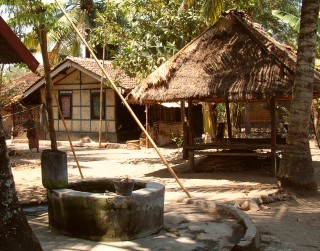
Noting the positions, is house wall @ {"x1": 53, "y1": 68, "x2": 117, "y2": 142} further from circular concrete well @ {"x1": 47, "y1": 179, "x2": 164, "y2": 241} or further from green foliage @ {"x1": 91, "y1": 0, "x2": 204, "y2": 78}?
circular concrete well @ {"x1": 47, "y1": 179, "x2": 164, "y2": 241}

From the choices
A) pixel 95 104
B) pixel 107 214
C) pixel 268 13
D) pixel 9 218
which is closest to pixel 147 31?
pixel 95 104

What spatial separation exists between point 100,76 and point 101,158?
217 inches

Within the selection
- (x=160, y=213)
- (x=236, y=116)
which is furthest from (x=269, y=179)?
(x=236, y=116)

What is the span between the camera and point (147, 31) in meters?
14.3

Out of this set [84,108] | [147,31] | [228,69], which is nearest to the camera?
[228,69]

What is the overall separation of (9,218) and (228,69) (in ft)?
27.8

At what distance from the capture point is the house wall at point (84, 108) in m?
21.5

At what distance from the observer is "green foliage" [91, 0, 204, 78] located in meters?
14.0

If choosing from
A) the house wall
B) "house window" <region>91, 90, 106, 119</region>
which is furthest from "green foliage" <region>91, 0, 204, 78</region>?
"house window" <region>91, 90, 106, 119</region>

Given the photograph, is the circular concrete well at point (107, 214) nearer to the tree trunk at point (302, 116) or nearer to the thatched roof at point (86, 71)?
the tree trunk at point (302, 116)

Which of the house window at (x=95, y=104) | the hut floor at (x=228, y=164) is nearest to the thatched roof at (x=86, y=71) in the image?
the house window at (x=95, y=104)

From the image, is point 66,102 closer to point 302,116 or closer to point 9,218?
point 302,116

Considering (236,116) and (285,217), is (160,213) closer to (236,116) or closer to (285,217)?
(285,217)

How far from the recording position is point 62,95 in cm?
2302
